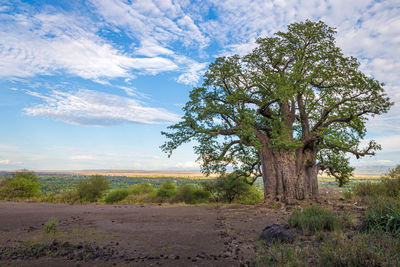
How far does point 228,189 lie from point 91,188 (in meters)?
12.9

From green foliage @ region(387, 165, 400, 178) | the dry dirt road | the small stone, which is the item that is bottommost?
the dry dirt road

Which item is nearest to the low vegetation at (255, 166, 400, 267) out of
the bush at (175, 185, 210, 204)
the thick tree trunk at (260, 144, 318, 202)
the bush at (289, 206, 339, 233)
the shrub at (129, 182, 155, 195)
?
the bush at (289, 206, 339, 233)

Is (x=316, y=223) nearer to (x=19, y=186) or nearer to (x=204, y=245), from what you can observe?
(x=204, y=245)

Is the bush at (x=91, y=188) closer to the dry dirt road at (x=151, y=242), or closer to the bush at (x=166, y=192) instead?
the bush at (x=166, y=192)

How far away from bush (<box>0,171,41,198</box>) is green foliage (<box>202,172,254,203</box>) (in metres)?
16.3

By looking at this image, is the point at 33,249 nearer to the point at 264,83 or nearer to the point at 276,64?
the point at 264,83

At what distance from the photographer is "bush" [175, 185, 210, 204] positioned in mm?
21359

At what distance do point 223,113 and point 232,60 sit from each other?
3862 mm

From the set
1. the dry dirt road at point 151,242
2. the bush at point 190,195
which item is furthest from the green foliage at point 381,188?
the bush at point 190,195

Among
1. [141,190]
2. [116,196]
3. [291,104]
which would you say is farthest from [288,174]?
[116,196]

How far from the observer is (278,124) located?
48.7 feet

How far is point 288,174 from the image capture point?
14617 mm

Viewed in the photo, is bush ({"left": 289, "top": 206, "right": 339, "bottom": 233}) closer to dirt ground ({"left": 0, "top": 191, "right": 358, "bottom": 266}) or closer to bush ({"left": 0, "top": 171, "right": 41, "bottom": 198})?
dirt ground ({"left": 0, "top": 191, "right": 358, "bottom": 266})

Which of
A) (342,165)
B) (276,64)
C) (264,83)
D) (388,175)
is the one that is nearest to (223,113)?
(264,83)
